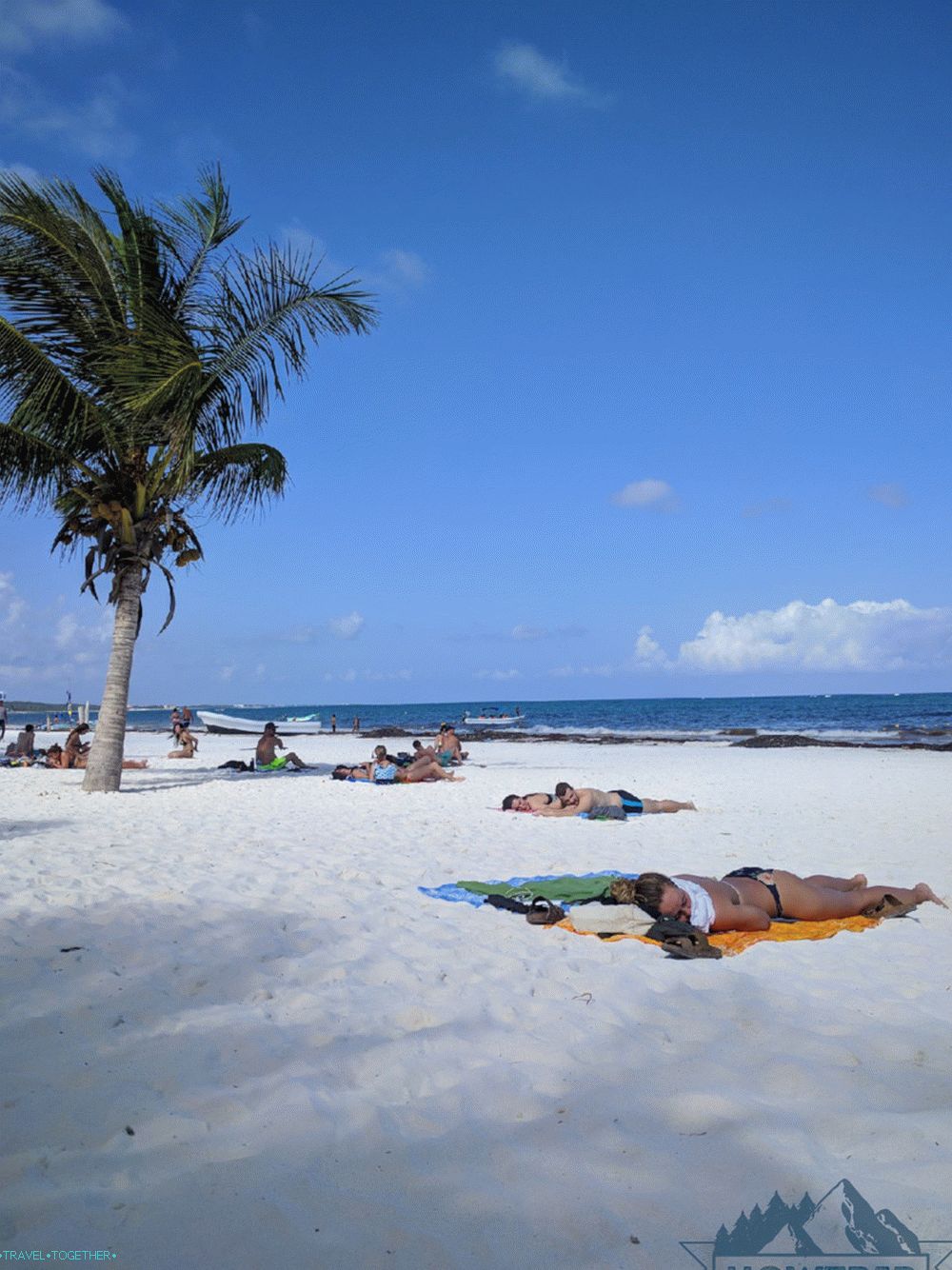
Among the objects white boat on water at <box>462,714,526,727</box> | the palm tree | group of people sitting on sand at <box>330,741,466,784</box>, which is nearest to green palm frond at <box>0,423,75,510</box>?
the palm tree

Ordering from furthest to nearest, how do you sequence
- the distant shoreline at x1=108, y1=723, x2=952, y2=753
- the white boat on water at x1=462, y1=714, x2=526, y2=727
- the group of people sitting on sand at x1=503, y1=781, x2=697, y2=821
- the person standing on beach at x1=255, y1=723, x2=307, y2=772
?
the white boat on water at x1=462, y1=714, x2=526, y2=727, the distant shoreline at x1=108, y1=723, x2=952, y2=753, the person standing on beach at x1=255, y1=723, x2=307, y2=772, the group of people sitting on sand at x1=503, y1=781, x2=697, y2=821

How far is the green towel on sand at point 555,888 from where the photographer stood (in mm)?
5133

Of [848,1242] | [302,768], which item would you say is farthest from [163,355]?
[848,1242]

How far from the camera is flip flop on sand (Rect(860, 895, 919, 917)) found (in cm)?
507

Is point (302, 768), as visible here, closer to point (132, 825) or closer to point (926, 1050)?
point (132, 825)

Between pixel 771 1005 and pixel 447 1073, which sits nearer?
pixel 447 1073

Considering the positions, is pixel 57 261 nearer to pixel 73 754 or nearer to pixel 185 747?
pixel 73 754

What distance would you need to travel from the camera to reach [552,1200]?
210cm

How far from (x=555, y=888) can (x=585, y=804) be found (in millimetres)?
4530

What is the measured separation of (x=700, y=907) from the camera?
4695 mm

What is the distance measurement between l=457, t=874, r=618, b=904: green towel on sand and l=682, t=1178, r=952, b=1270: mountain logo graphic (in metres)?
3.03

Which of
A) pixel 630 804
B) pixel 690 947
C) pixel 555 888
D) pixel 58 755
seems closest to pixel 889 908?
pixel 690 947

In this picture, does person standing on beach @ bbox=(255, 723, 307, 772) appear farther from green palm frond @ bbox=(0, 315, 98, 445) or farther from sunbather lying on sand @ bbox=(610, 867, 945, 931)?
sunbather lying on sand @ bbox=(610, 867, 945, 931)

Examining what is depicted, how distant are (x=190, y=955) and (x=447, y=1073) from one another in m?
1.79
